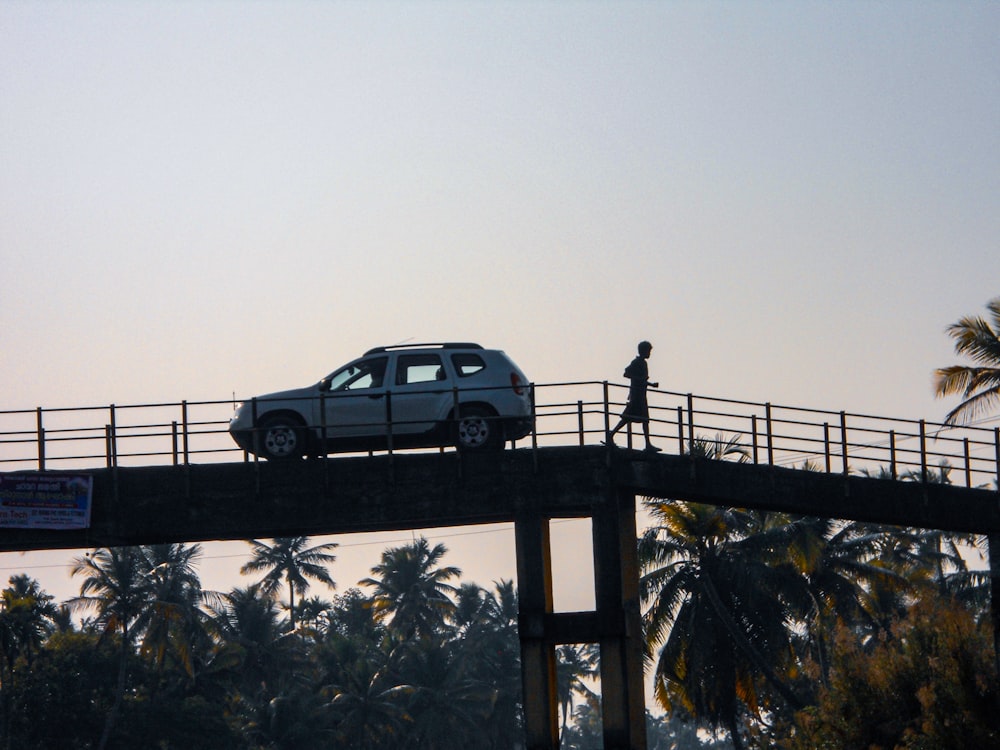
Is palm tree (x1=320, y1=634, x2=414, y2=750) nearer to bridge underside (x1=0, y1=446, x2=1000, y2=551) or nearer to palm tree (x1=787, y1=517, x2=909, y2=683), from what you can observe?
palm tree (x1=787, y1=517, x2=909, y2=683)

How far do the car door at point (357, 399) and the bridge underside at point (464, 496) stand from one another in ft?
2.11

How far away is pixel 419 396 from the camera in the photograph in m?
27.3

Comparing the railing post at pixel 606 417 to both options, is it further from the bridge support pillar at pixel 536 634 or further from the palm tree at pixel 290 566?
the palm tree at pixel 290 566

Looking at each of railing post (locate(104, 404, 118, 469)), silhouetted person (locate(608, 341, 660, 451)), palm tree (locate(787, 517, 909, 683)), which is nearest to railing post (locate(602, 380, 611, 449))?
silhouetted person (locate(608, 341, 660, 451))

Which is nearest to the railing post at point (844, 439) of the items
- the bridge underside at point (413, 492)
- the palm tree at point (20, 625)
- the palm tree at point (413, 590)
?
the bridge underside at point (413, 492)

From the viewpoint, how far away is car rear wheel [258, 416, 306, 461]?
27.4 metres

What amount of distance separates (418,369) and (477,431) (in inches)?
63.6

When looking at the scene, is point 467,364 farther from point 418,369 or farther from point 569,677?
point 569,677

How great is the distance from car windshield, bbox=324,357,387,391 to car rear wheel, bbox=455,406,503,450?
5.66ft

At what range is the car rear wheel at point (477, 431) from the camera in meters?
27.0

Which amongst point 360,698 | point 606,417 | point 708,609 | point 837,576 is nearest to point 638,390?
point 606,417

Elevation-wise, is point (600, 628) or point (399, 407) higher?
point (399, 407)

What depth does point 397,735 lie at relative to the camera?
227 feet

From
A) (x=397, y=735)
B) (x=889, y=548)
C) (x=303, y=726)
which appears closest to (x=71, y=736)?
(x=303, y=726)
